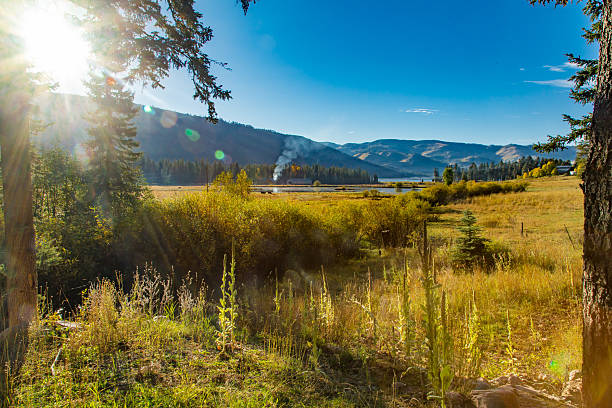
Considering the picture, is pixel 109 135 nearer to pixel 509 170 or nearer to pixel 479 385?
pixel 479 385

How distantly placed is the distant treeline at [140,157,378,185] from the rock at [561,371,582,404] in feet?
289

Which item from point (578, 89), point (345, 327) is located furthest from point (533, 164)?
point (345, 327)

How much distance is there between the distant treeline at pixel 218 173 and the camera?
366 ft

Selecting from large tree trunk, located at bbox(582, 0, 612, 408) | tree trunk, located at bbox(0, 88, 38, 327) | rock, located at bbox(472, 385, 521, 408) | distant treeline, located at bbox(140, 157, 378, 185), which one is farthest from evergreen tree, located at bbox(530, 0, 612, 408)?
distant treeline, located at bbox(140, 157, 378, 185)

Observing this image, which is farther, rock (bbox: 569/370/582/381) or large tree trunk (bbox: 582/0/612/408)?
rock (bbox: 569/370/582/381)

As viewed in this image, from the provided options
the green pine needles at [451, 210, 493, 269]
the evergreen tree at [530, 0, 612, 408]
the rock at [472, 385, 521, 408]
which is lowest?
the green pine needles at [451, 210, 493, 269]

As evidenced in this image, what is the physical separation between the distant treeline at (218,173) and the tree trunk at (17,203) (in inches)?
3344

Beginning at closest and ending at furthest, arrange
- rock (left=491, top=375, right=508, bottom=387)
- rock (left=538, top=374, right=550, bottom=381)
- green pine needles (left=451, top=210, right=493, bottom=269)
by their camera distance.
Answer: rock (left=491, top=375, right=508, bottom=387) → rock (left=538, top=374, right=550, bottom=381) → green pine needles (left=451, top=210, right=493, bottom=269)

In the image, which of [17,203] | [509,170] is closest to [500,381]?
[17,203]

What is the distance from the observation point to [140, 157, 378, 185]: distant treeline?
366ft

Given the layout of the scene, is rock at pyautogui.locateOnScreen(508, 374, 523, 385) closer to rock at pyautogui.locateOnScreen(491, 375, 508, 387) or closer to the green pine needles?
rock at pyautogui.locateOnScreen(491, 375, 508, 387)

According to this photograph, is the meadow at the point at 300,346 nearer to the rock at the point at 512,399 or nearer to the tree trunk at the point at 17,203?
the rock at the point at 512,399

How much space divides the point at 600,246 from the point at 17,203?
→ 622 cm

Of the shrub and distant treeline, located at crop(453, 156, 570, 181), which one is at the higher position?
distant treeline, located at crop(453, 156, 570, 181)
